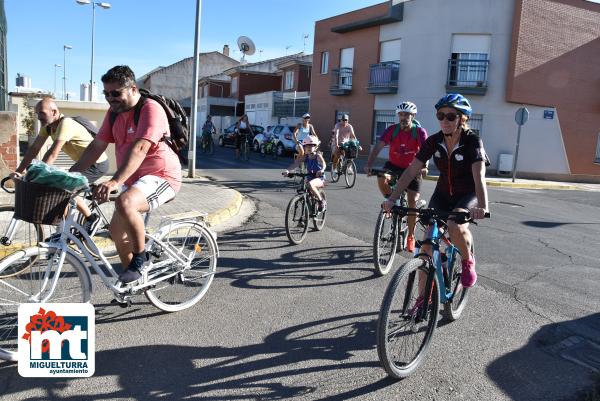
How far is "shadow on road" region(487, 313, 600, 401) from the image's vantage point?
3320 mm

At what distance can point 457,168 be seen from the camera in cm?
409

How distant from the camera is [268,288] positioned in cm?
→ 516

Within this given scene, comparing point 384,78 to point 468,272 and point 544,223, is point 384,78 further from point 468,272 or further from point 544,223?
point 468,272

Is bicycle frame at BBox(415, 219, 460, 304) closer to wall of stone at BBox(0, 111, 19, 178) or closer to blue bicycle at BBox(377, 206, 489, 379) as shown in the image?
blue bicycle at BBox(377, 206, 489, 379)

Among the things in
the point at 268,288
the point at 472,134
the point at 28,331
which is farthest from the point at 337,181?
the point at 28,331

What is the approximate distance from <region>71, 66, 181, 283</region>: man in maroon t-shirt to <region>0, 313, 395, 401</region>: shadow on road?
0.70 metres

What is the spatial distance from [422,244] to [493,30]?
71.5ft

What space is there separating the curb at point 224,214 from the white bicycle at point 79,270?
3068 millimetres

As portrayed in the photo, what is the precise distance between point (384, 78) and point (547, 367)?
23.5 meters

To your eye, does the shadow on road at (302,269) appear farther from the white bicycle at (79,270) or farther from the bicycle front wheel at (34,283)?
the bicycle front wheel at (34,283)

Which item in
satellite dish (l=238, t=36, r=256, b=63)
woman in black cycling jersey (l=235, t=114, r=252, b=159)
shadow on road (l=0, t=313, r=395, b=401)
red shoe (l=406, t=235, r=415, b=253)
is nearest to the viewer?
shadow on road (l=0, t=313, r=395, b=401)

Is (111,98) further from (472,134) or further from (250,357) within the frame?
(472,134)

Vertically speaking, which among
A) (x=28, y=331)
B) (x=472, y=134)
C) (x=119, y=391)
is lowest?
(x=119, y=391)

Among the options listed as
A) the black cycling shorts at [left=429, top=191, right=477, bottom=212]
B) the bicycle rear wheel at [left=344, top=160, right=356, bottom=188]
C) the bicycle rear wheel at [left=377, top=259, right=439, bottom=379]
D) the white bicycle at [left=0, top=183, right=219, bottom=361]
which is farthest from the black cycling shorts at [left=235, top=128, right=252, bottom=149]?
the bicycle rear wheel at [left=377, top=259, right=439, bottom=379]
